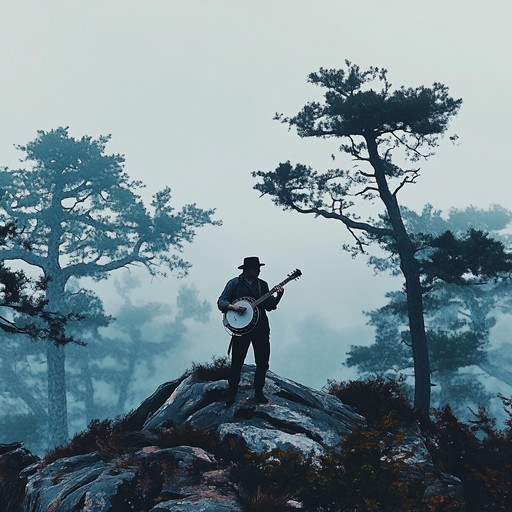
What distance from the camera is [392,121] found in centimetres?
2261

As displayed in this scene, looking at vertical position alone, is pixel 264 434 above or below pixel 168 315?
below

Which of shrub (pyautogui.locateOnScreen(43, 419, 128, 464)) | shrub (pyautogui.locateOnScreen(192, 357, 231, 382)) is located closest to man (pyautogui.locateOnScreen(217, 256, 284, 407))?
shrub (pyautogui.locateOnScreen(192, 357, 231, 382))

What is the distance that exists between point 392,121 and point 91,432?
16.1 m

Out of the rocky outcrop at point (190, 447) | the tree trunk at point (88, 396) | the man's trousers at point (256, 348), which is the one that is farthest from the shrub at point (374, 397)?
the tree trunk at point (88, 396)

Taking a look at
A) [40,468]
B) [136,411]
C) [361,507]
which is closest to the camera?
[361,507]

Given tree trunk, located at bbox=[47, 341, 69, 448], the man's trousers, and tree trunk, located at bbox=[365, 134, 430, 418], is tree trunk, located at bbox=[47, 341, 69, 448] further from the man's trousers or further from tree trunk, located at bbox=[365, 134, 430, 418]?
the man's trousers

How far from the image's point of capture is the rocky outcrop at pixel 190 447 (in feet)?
25.3

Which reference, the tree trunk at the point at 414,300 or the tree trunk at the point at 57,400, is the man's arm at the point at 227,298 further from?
the tree trunk at the point at 57,400

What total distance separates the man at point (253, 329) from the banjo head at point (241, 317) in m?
0.09

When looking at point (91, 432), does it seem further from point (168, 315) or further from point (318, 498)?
point (168, 315)

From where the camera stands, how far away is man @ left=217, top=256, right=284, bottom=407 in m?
9.83

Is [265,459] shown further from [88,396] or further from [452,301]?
[88,396]

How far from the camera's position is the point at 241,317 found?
970 cm

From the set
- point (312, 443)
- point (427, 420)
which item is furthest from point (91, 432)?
point (427, 420)
